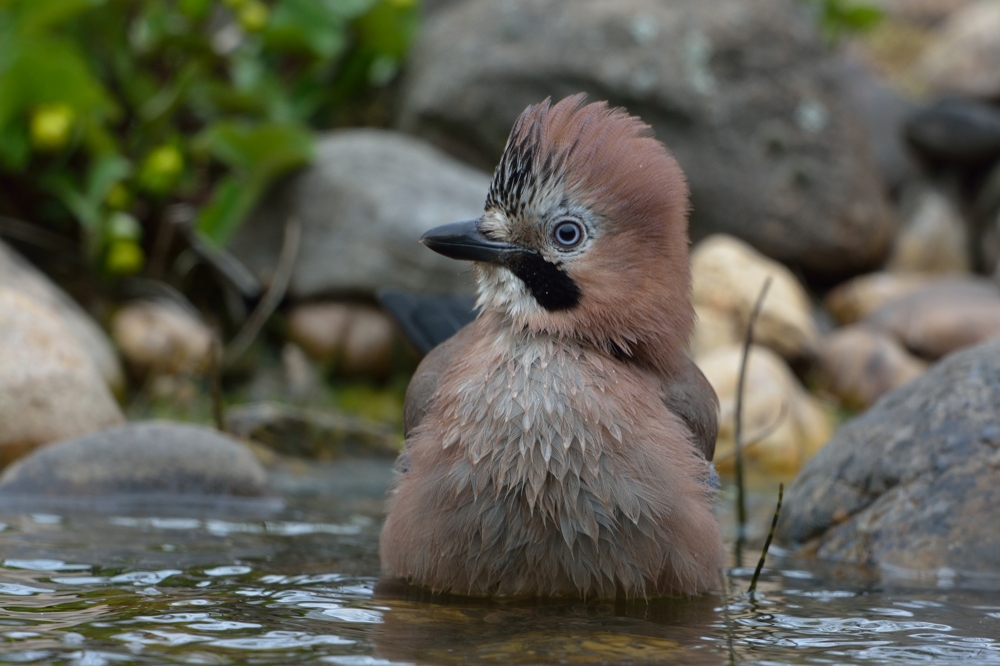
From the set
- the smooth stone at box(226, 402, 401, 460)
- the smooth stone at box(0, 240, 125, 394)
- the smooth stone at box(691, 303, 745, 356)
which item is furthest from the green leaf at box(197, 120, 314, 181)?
the smooth stone at box(691, 303, 745, 356)

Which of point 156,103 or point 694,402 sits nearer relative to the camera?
point 694,402

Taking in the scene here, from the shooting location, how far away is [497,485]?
3689mm

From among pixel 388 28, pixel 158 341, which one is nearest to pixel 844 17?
pixel 388 28

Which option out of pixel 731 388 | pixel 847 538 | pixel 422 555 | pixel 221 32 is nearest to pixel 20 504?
pixel 422 555

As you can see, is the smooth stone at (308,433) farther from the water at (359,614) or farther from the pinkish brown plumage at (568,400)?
the pinkish brown plumage at (568,400)

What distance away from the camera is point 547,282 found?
3926mm

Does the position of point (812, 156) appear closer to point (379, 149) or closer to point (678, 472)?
point (379, 149)

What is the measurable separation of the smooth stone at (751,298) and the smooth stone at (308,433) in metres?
3.06

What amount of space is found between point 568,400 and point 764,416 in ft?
13.9

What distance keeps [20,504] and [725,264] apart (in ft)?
19.9

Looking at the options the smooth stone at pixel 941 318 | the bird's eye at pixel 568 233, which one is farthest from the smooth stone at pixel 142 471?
the smooth stone at pixel 941 318

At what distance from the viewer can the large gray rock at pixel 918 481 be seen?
15.1ft

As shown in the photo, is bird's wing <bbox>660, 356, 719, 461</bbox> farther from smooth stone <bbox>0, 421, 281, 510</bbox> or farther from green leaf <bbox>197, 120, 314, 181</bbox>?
green leaf <bbox>197, 120, 314, 181</bbox>

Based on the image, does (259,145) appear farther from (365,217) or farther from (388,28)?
(388,28)
